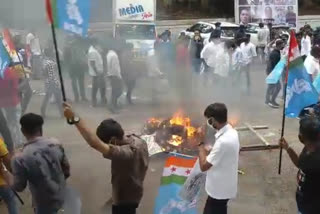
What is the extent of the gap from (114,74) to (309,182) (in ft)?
24.7

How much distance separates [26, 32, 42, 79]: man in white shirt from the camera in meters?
15.6

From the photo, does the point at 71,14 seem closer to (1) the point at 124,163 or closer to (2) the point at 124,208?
(1) the point at 124,163

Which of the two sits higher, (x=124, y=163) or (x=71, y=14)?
(x=71, y=14)

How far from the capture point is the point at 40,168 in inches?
166

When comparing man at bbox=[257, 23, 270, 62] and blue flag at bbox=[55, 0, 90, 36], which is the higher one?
blue flag at bbox=[55, 0, 90, 36]

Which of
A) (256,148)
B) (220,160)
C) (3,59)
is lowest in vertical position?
(256,148)

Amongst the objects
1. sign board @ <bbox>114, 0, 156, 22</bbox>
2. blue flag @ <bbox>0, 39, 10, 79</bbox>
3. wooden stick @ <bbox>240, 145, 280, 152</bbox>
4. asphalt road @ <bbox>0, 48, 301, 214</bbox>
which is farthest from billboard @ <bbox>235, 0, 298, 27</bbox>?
blue flag @ <bbox>0, 39, 10, 79</bbox>

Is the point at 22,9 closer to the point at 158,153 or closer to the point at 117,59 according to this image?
the point at 117,59

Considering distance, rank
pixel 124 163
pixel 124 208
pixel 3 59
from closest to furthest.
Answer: pixel 124 163, pixel 124 208, pixel 3 59

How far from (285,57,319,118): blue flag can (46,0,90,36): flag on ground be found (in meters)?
2.65

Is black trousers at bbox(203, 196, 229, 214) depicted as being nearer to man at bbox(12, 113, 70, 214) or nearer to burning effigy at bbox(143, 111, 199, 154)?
man at bbox(12, 113, 70, 214)

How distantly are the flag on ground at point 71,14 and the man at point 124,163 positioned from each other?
3.51 ft

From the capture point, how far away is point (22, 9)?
1059 centimetres

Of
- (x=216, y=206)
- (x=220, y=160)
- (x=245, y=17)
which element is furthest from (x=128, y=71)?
(x=245, y=17)
